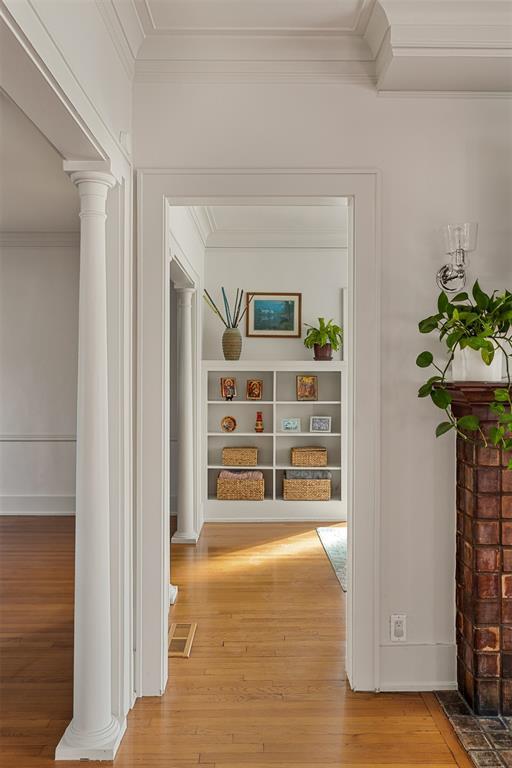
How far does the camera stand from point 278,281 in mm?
6352

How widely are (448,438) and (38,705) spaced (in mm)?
2164

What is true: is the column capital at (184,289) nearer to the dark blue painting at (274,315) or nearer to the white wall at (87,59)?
the dark blue painting at (274,315)

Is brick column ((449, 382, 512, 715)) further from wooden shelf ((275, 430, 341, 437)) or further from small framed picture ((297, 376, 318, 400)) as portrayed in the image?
small framed picture ((297, 376, 318, 400))

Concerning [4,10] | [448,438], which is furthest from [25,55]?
[448,438]

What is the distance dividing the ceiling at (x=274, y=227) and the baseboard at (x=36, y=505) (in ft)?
9.87

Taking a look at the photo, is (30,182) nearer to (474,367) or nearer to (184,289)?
(184,289)

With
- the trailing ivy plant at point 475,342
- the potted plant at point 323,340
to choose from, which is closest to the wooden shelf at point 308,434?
the potted plant at point 323,340

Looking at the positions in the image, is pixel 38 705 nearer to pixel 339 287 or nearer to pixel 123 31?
pixel 123 31

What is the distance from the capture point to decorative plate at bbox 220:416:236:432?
6.32 m

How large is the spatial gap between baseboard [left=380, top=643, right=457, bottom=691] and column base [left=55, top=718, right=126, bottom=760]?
48.0 inches

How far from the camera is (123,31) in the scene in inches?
97.7

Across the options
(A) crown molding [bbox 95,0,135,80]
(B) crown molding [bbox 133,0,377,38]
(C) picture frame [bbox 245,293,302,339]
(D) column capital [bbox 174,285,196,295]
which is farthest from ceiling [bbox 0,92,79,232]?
(C) picture frame [bbox 245,293,302,339]

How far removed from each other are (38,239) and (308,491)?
371 cm

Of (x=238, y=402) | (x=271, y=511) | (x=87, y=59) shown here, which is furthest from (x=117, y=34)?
(x=271, y=511)
